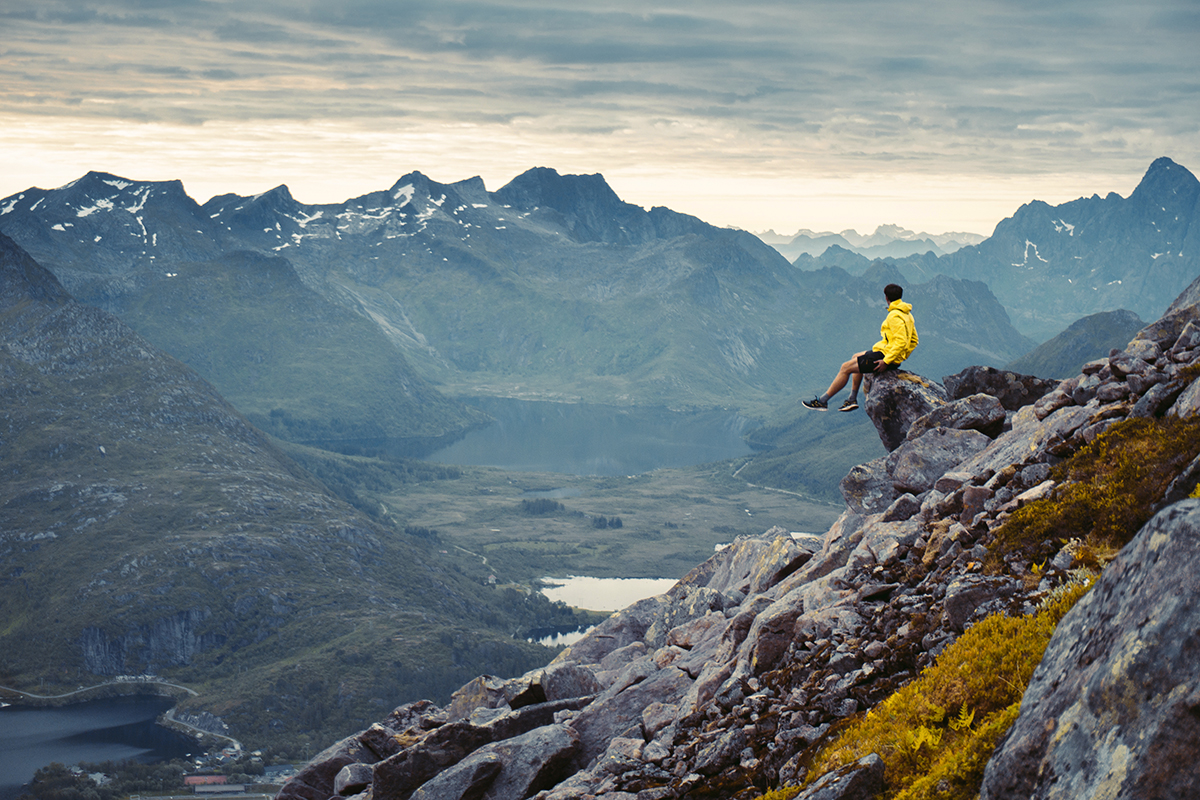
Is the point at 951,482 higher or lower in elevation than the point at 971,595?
higher

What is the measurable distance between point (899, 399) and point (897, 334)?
4.36 meters

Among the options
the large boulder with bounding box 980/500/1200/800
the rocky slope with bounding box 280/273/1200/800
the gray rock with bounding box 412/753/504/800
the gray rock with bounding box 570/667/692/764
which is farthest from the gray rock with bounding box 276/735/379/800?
the large boulder with bounding box 980/500/1200/800

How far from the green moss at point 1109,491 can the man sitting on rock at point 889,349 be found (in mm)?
15174

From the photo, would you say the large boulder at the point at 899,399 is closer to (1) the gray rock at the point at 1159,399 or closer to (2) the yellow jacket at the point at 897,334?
(2) the yellow jacket at the point at 897,334

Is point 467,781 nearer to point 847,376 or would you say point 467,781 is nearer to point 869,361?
point 847,376

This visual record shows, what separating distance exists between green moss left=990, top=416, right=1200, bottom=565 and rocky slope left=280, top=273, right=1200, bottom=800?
63 cm

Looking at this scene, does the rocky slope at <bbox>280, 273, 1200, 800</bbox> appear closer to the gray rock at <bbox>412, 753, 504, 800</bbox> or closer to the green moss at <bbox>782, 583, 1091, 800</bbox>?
the gray rock at <bbox>412, 753, 504, 800</bbox>

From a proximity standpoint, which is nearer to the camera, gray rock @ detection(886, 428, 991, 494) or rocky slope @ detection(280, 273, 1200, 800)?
rocky slope @ detection(280, 273, 1200, 800)

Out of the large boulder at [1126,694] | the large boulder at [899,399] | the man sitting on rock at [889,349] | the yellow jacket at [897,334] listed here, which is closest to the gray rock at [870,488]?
the man sitting on rock at [889,349]

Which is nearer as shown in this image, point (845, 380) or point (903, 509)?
point (903, 509)

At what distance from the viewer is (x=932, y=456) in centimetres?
3550

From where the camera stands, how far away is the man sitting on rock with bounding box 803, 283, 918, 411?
1490 inches

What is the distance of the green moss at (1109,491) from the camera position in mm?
19516

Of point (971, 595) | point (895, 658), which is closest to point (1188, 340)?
point (971, 595)
